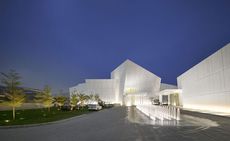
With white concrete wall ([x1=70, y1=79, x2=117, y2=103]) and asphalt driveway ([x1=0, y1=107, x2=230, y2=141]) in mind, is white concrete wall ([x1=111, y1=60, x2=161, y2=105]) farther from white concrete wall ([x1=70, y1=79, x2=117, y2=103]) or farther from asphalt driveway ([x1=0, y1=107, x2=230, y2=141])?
asphalt driveway ([x1=0, y1=107, x2=230, y2=141])

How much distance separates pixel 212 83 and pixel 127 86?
62.6 metres

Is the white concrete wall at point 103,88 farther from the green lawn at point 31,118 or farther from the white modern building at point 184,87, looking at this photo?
the green lawn at point 31,118

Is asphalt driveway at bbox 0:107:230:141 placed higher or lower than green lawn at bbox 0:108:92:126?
higher

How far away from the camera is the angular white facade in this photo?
94438 mm

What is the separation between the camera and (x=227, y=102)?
30.0 meters

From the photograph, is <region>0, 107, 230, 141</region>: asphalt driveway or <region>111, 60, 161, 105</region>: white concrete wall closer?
<region>0, 107, 230, 141</region>: asphalt driveway

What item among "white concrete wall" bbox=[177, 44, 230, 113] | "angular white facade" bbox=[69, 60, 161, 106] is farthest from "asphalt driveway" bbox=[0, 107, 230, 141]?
"angular white facade" bbox=[69, 60, 161, 106]

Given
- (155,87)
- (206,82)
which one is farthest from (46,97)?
(155,87)

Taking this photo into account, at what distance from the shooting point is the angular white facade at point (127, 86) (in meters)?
94.4

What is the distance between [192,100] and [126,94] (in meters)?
45.1

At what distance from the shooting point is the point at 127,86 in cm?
9800

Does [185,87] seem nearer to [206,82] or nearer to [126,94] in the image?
[206,82]

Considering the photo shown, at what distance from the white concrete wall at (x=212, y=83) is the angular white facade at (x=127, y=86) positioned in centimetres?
4207

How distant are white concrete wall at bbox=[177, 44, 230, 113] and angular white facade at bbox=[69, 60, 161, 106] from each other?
138ft
